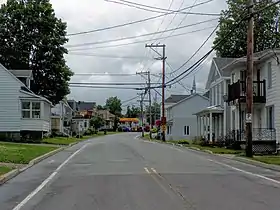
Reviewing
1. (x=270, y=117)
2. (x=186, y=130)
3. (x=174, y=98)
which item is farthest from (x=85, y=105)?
(x=270, y=117)

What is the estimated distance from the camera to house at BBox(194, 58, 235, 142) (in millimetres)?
50625

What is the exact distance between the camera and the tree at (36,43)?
6078cm

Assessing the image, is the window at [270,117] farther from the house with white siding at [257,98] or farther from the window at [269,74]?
the window at [269,74]

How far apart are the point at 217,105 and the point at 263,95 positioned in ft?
52.7

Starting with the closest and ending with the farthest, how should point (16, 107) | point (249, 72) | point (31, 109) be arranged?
point (249, 72), point (16, 107), point (31, 109)

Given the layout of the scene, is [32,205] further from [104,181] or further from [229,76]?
[229,76]

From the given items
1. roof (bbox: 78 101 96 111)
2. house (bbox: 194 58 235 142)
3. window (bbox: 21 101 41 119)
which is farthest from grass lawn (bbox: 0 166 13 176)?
roof (bbox: 78 101 96 111)

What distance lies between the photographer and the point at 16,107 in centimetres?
5097

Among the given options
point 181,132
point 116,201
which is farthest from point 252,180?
→ point 181,132

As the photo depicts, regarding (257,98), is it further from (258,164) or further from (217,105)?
(217,105)

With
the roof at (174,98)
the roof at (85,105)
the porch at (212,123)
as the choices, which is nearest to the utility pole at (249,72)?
the porch at (212,123)

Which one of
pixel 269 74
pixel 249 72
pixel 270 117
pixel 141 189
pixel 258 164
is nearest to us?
pixel 141 189

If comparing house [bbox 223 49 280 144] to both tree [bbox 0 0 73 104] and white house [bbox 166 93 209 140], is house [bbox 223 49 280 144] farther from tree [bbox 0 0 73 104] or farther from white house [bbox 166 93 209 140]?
white house [bbox 166 93 209 140]

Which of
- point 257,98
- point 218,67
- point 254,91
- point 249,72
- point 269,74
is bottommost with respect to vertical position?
point 257,98
